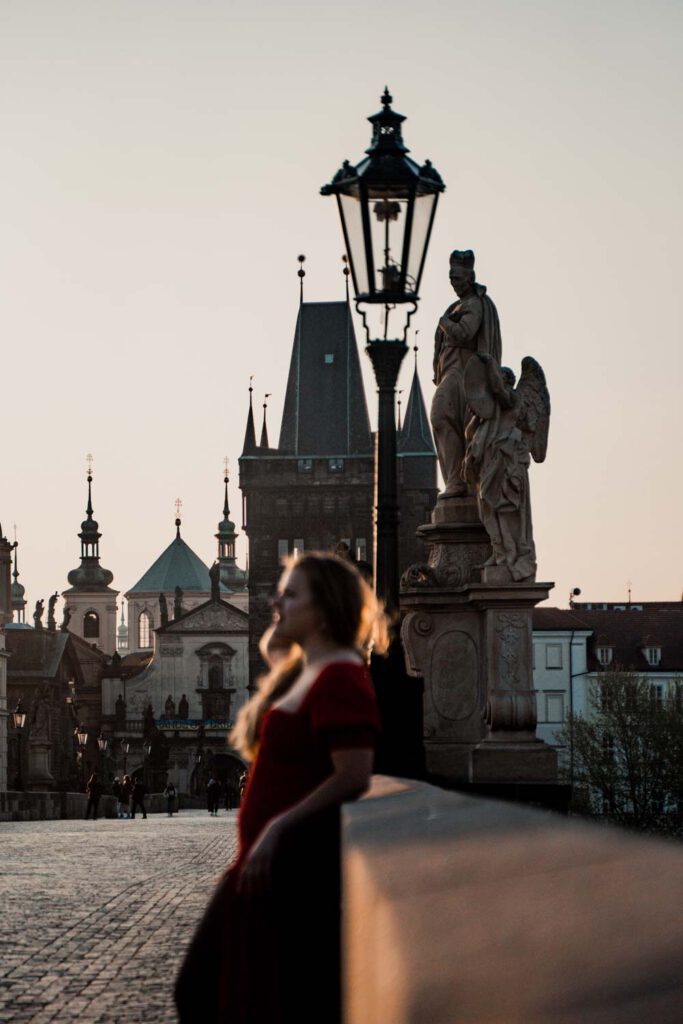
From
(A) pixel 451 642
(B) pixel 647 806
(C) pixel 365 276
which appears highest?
(C) pixel 365 276

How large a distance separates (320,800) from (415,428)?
377ft

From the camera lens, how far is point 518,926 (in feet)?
5.85

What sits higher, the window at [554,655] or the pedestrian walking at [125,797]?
the window at [554,655]

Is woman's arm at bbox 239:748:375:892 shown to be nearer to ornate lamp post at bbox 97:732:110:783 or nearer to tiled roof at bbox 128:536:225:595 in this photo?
ornate lamp post at bbox 97:732:110:783

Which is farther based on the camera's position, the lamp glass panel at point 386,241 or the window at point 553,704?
the window at point 553,704

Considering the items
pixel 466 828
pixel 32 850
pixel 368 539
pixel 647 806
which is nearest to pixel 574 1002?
pixel 466 828

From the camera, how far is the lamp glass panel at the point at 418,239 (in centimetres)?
1142

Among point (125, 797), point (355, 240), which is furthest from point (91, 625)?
point (355, 240)

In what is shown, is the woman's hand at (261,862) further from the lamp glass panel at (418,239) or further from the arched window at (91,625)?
the arched window at (91,625)

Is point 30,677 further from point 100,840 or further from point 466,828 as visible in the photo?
point 466,828

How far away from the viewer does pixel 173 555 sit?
199 meters

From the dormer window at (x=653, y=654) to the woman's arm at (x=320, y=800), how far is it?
102993 mm

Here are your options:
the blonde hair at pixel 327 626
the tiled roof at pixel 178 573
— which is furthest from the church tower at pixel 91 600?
the blonde hair at pixel 327 626

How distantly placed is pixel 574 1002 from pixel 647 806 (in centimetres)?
7041
